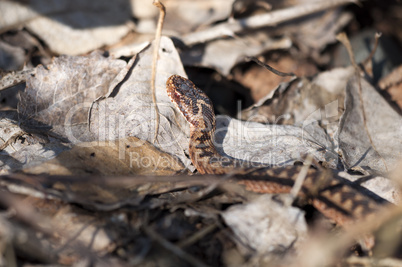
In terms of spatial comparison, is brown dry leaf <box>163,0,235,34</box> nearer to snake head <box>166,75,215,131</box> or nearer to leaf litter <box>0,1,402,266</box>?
leaf litter <box>0,1,402,266</box>

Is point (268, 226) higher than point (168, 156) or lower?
lower

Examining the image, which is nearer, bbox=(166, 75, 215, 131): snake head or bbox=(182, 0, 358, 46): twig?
bbox=(166, 75, 215, 131): snake head

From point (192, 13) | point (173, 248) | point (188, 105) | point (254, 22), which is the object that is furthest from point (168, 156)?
point (192, 13)

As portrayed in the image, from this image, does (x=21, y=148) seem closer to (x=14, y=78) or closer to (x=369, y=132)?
(x=14, y=78)

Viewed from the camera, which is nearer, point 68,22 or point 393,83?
point 393,83

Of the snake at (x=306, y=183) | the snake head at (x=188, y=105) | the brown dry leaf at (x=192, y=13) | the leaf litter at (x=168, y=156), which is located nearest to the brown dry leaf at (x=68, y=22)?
the leaf litter at (x=168, y=156)

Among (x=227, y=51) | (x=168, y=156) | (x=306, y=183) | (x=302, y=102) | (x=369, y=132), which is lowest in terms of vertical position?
(x=306, y=183)

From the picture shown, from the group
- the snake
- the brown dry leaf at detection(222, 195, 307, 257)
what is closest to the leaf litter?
the brown dry leaf at detection(222, 195, 307, 257)
